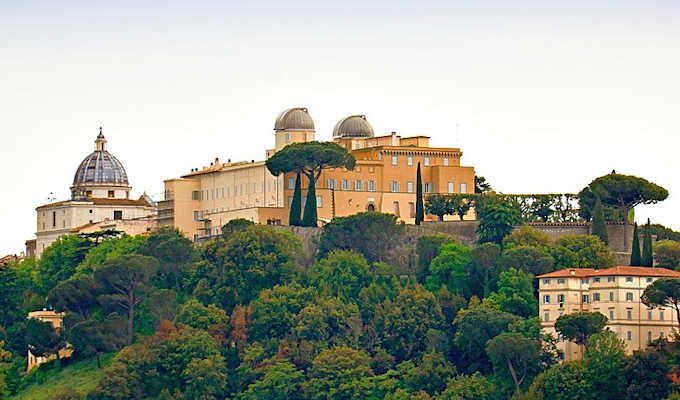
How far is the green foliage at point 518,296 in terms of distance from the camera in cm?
8461

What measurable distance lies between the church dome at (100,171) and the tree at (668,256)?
34010 millimetres

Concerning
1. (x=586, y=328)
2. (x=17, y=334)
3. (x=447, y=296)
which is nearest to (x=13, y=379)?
(x=17, y=334)

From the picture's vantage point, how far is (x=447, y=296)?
87.7 meters

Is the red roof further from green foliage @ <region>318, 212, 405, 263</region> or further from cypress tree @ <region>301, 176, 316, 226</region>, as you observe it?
cypress tree @ <region>301, 176, 316, 226</region>

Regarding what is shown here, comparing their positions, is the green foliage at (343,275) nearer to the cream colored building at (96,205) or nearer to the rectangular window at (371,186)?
the rectangular window at (371,186)

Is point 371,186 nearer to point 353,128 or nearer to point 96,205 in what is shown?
point 353,128

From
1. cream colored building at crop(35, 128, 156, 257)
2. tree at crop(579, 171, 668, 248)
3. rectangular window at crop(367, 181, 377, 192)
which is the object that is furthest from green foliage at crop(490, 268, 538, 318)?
cream colored building at crop(35, 128, 156, 257)

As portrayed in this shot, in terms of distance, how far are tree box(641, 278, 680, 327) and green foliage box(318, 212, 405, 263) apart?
53.5 feet

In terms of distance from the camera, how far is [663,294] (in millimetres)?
79312

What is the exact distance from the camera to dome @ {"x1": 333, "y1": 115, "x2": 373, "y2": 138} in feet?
332

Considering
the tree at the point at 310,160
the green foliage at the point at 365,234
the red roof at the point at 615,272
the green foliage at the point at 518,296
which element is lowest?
the green foliage at the point at 518,296

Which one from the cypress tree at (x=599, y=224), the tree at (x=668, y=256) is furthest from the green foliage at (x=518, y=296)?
the tree at (x=668, y=256)

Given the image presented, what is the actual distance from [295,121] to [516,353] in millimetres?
Result: 22653

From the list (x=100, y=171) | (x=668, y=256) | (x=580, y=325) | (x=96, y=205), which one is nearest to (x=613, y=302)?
(x=580, y=325)
